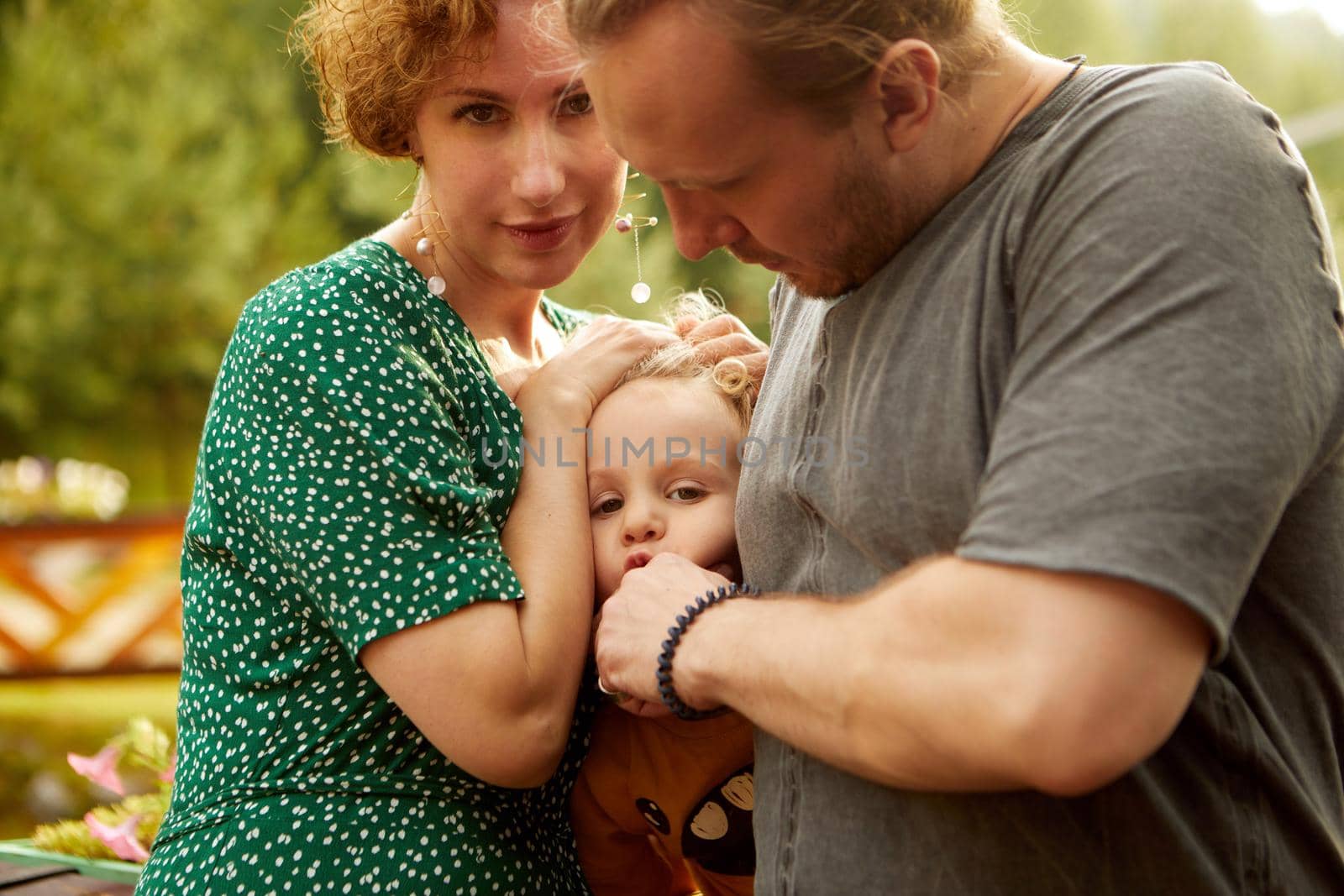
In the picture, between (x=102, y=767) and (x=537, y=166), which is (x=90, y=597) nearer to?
(x=102, y=767)

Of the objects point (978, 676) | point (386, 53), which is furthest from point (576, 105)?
point (978, 676)

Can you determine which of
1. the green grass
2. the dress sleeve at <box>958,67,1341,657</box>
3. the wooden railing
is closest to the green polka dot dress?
the dress sleeve at <box>958,67,1341,657</box>

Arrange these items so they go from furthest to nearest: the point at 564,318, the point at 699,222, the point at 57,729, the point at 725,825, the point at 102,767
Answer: the point at 57,729
the point at 102,767
the point at 564,318
the point at 725,825
the point at 699,222

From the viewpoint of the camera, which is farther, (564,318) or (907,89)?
(564,318)

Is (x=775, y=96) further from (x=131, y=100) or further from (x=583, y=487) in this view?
(x=131, y=100)

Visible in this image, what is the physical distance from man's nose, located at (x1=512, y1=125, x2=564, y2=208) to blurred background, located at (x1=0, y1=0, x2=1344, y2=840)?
5.86 meters

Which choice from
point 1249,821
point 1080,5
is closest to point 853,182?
point 1249,821

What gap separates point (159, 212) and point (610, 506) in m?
9.46

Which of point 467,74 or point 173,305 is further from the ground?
point 467,74

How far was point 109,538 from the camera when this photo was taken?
7.16 metres

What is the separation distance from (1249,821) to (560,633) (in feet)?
2.93

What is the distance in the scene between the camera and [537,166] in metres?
1.91

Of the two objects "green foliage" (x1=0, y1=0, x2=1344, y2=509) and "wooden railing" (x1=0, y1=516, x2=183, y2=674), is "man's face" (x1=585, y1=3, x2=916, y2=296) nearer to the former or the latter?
"wooden railing" (x1=0, y1=516, x2=183, y2=674)

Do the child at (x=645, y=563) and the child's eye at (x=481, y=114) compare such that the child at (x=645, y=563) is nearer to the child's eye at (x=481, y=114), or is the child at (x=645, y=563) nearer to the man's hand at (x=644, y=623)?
the man's hand at (x=644, y=623)
